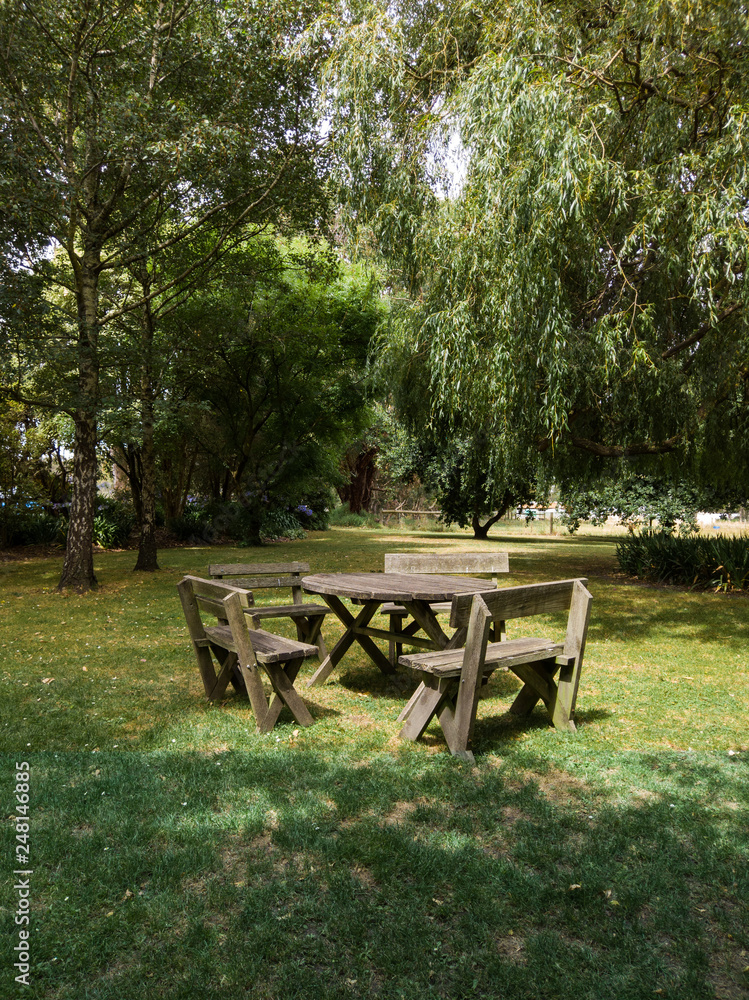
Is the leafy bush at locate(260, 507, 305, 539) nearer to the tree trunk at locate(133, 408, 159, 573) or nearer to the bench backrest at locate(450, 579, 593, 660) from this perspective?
the tree trunk at locate(133, 408, 159, 573)

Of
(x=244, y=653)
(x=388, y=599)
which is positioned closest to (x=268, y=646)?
(x=244, y=653)

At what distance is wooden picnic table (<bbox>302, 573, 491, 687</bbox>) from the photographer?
4734 millimetres

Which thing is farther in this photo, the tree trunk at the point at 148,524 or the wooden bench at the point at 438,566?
the tree trunk at the point at 148,524

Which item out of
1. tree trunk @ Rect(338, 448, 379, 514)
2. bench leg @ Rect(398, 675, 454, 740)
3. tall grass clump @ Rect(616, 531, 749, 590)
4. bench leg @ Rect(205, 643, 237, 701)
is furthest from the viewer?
tree trunk @ Rect(338, 448, 379, 514)

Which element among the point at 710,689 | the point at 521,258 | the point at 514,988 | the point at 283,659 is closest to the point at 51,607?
the point at 283,659

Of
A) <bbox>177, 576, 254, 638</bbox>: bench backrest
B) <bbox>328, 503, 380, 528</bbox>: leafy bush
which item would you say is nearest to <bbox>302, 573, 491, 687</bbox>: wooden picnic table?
<bbox>177, 576, 254, 638</bbox>: bench backrest

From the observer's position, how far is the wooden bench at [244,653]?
4371mm

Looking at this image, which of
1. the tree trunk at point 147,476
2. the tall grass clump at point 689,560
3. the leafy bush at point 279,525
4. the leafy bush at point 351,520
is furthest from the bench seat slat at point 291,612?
the leafy bush at point 351,520

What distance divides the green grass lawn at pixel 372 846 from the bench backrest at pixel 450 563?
991 mm

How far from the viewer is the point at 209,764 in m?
3.89

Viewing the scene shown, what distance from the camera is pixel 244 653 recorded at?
439cm

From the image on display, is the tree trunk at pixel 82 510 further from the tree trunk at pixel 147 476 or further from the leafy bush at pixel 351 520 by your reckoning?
the leafy bush at pixel 351 520

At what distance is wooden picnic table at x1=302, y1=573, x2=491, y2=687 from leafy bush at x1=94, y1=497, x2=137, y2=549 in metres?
14.9

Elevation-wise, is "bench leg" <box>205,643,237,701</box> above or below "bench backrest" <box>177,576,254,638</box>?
below
